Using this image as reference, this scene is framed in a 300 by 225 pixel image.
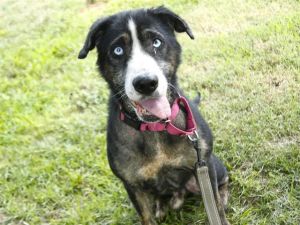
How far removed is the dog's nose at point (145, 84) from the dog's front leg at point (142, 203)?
0.94m

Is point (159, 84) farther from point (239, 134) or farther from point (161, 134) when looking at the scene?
point (239, 134)

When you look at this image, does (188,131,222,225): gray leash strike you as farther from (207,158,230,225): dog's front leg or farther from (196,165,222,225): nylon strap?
(207,158,230,225): dog's front leg

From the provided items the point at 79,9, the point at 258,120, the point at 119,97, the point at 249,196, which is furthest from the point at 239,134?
the point at 79,9

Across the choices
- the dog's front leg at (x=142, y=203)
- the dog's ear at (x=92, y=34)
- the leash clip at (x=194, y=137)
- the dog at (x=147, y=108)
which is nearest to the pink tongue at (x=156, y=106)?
the dog at (x=147, y=108)

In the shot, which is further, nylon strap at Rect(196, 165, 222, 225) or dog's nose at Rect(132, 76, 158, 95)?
nylon strap at Rect(196, 165, 222, 225)

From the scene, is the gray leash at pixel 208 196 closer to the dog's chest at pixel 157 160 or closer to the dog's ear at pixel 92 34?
the dog's chest at pixel 157 160

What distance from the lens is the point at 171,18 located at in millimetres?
3424

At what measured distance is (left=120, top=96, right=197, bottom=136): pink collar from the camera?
338 cm

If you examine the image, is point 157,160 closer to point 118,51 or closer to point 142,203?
point 142,203

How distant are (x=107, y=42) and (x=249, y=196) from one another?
68.1 inches

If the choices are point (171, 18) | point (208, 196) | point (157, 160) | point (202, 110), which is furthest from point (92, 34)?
point (202, 110)

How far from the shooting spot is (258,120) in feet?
15.3

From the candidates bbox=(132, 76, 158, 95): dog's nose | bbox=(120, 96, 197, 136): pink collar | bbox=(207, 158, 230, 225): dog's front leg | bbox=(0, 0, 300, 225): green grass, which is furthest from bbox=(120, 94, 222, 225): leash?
bbox=(0, 0, 300, 225): green grass

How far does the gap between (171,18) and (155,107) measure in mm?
721
